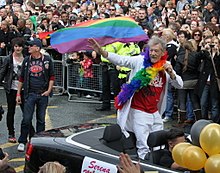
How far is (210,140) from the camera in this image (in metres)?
5.08

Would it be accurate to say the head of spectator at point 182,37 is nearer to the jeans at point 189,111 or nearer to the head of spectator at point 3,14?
the jeans at point 189,111

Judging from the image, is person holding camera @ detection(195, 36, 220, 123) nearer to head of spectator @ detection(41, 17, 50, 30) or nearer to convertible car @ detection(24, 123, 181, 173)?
convertible car @ detection(24, 123, 181, 173)

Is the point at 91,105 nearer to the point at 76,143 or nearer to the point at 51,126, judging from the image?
the point at 51,126

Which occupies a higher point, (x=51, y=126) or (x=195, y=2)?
(x=195, y=2)

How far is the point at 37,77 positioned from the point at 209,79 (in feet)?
11.0

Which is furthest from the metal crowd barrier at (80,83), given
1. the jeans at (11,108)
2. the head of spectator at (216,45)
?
the jeans at (11,108)

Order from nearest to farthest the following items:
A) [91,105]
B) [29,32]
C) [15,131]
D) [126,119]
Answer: [126,119] → [15,131] → [91,105] → [29,32]

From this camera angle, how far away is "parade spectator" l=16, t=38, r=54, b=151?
9.77 m

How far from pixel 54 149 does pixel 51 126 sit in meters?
4.81

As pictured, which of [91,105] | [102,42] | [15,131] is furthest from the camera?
[91,105]

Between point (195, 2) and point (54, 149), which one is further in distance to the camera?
point (195, 2)

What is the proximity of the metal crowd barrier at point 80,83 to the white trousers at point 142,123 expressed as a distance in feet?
20.4

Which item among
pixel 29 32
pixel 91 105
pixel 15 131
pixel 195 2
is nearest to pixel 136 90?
pixel 15 131

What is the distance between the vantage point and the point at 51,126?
11.8 meters
